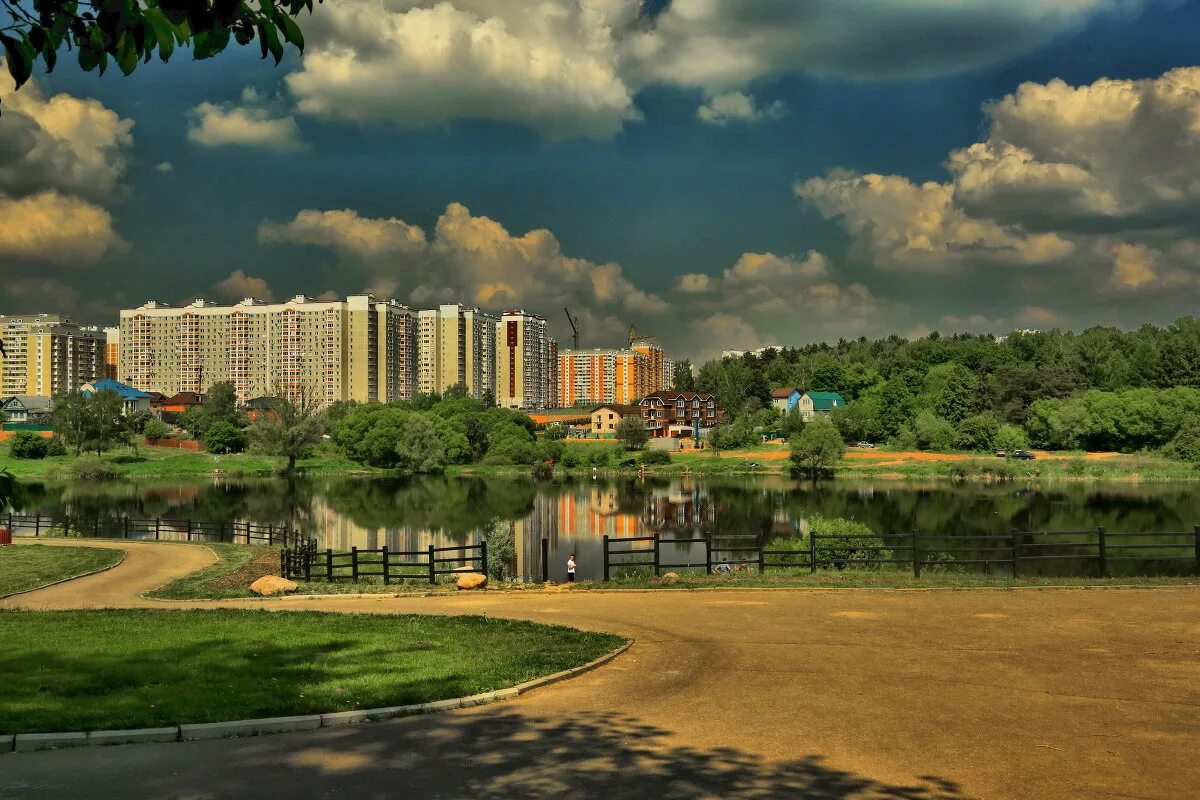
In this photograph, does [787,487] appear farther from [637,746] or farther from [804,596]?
[637,746]

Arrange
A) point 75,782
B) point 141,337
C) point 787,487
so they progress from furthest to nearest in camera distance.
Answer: point 141,337
point 787,487
point 75,782

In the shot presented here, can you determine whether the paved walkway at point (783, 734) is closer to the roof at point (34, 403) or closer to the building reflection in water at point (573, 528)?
the building reflection in water at point (573, 528)

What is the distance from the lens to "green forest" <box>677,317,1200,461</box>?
11119 centimetres

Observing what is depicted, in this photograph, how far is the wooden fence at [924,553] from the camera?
90.8 feet

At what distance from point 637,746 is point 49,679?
7.99 metres

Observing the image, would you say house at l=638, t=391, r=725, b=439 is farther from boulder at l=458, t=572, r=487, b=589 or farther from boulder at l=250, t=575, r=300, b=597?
boulder at l=250, t=575, r=300, b=597

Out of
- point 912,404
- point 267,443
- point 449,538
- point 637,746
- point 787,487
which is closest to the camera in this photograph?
point 637,746

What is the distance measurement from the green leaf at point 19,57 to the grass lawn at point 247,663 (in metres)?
8.07

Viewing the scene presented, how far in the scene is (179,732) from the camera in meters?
11.0

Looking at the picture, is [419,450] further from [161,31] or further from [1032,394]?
[161,31]

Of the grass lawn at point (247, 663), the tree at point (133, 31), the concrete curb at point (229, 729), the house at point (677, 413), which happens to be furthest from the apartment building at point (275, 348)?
the tree at point (133, 31)

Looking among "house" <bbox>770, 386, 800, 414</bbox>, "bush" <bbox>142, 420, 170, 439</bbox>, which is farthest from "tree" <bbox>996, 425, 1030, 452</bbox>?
"bush" <bbox>142, 420, 170, 439</bbox>

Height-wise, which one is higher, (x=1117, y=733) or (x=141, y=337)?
(x=141, y=337)

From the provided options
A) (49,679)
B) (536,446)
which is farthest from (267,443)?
(49,679)
